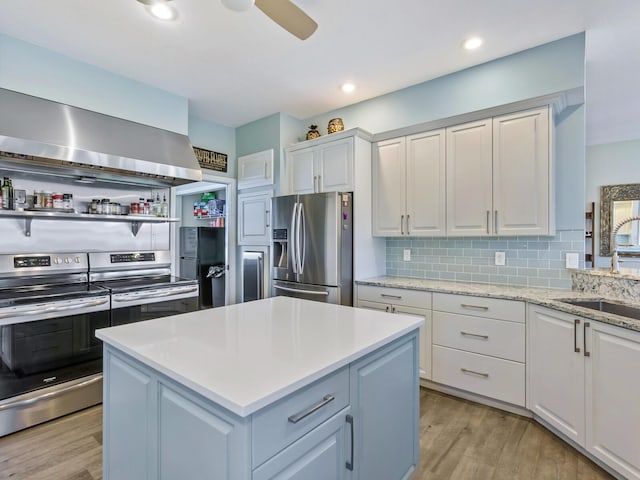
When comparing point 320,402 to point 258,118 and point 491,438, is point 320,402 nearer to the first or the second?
point 491,438

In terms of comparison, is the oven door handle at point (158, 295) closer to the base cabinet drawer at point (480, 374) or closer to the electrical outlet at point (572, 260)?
the base cabinet drawer at point (480, 374)

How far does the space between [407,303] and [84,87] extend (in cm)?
330

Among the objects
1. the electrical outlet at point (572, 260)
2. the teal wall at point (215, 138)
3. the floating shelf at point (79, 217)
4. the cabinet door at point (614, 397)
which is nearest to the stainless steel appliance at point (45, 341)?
the floating shelf at point (79, 217)

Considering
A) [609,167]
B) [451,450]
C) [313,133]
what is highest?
[313,133]

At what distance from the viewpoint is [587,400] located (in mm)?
1899

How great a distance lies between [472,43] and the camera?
2564 mm

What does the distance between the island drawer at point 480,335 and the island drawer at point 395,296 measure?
0.52ft

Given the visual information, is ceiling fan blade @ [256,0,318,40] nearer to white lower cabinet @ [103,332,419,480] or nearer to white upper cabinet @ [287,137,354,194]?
white upper cabinet @ [287,137,354,194]

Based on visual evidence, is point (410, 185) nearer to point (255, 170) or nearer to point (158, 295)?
point (255, 170)

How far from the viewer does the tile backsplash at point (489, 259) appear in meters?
2.67

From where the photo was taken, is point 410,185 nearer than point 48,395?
No

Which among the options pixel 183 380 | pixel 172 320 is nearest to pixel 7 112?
pixel 172 320

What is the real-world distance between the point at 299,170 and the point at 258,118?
3.13 feet

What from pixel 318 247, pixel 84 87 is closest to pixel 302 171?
pixel 318 247
